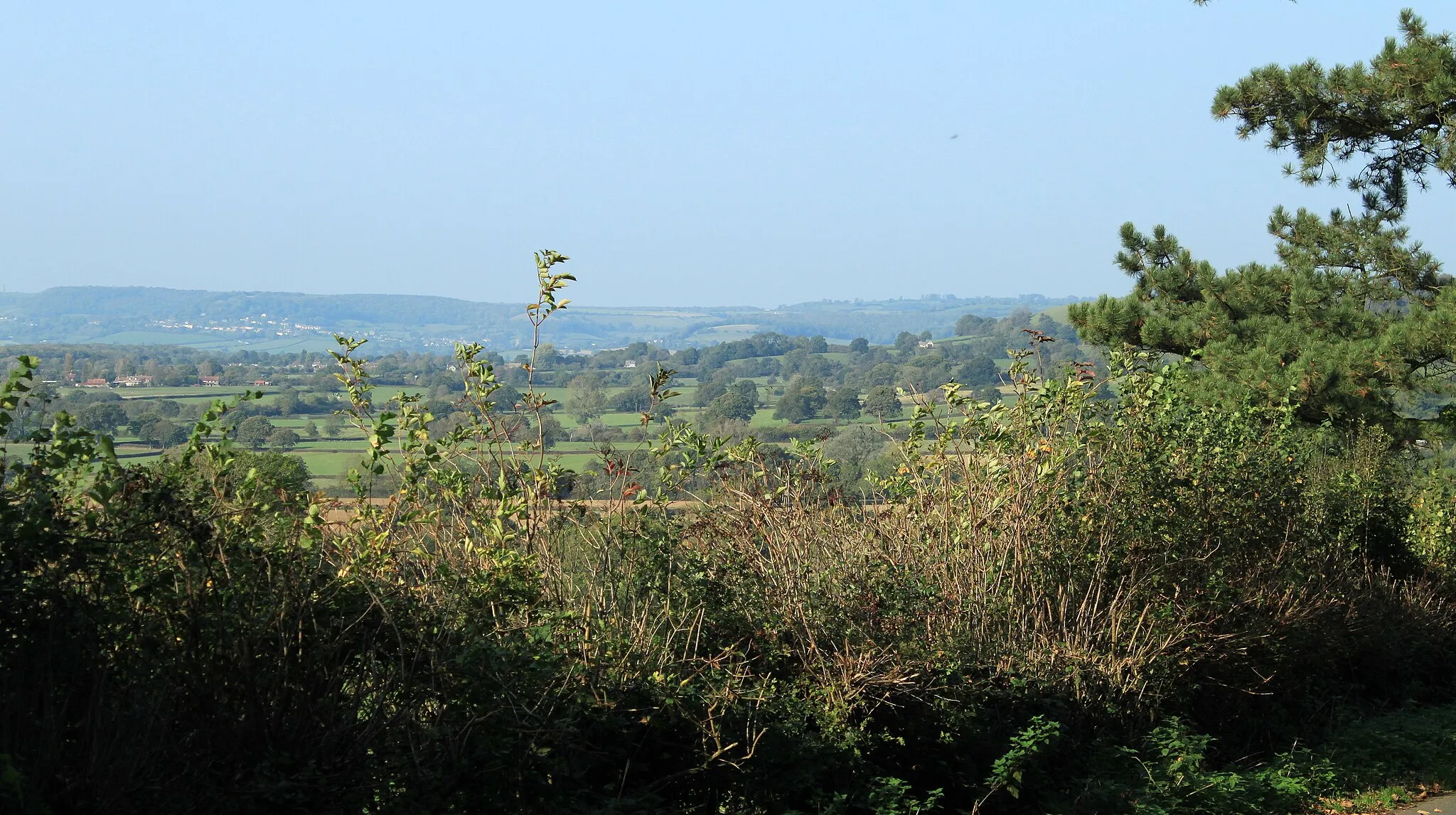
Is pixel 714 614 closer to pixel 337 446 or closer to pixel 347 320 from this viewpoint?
pixel 337 446

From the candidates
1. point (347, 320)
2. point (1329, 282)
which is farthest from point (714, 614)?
point (347, 320)

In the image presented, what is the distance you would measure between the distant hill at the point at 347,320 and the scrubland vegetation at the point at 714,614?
5016cm

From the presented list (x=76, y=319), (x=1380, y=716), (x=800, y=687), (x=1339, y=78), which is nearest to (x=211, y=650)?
(x=800, y=687)

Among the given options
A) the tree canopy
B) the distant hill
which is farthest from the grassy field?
the distant hill

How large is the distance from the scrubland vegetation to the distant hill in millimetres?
50165

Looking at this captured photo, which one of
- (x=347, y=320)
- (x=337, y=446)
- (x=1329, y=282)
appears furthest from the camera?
(x=347, y=320)

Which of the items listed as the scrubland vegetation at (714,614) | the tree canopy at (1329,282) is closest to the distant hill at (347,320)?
the tree canopy at (1329,282)

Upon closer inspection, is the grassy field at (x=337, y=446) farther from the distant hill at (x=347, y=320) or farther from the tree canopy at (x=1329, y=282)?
the distant hill at (x=347, y=320)

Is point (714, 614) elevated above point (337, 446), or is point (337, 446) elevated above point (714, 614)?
point (337, 446)

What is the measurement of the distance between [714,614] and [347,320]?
8839cm

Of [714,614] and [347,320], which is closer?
[714,614]

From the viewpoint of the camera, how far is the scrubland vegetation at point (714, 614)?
15.0 ft

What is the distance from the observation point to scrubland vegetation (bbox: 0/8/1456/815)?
15.0 feet

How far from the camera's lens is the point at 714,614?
22.6 feet
